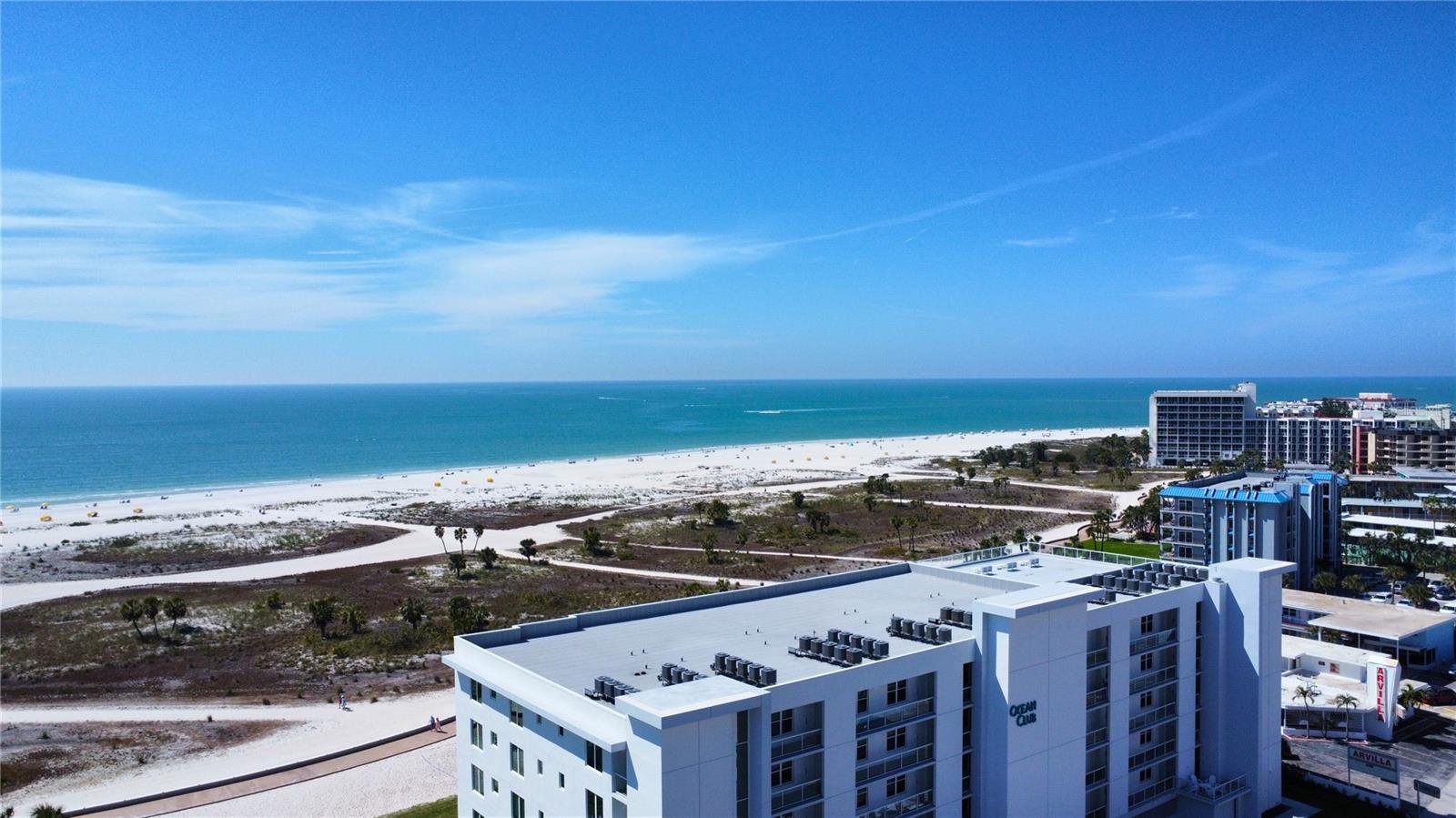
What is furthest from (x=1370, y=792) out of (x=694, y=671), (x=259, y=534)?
(x=259, y=534)

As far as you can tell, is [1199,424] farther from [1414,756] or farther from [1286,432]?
[1414,756]

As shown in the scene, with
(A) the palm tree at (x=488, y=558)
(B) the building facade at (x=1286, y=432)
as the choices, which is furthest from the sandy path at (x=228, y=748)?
(B) the building facade at (x=1286, y=432)

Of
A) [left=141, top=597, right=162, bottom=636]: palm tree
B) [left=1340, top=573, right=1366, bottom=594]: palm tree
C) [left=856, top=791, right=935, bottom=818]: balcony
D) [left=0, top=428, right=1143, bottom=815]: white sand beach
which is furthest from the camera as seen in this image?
[left=1340, top=573, right=1366, bottom=594]: palm tree

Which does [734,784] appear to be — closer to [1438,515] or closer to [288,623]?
[288,623]

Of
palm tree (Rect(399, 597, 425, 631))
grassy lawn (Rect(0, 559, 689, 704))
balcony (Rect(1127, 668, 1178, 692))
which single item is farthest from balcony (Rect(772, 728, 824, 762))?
palm tree (Rect(399, 597, 425, 631))

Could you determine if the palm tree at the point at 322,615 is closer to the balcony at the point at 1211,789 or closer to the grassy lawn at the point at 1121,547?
the balcony at the point at 1211,789

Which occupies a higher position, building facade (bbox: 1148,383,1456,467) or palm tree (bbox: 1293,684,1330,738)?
building facade (bbox: 1148,383,1456,467)

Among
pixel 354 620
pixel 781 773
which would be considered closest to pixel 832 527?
pixel 354 620

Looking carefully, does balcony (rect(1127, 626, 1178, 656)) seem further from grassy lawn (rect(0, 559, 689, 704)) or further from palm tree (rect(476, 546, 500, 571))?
palm tree (rect(476, 546, 500, 571))
